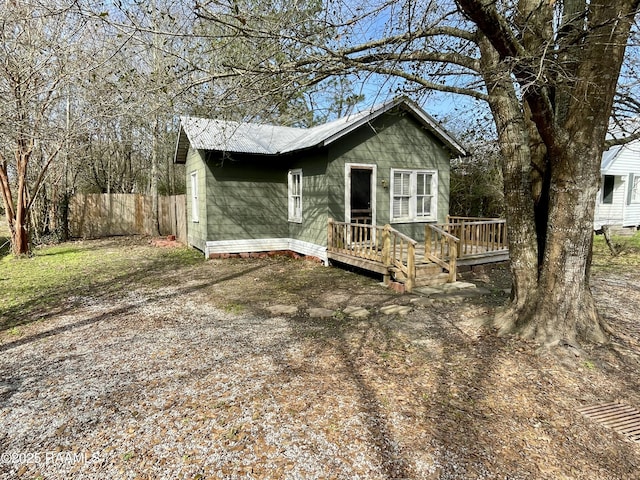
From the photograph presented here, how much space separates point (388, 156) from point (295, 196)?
2.88 m

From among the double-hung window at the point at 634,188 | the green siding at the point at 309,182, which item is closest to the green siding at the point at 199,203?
the green siding at the point at 309,182

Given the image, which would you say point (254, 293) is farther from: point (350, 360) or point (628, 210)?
point (628, 210)

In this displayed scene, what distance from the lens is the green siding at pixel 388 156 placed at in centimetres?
936

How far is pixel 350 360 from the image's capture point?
13.3 ft

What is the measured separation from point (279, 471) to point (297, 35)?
4099 mm

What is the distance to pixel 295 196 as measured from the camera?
435 inches

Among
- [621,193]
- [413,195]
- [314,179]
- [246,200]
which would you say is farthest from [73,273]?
[621,193]

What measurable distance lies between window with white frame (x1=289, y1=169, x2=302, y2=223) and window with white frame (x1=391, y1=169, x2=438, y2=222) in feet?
8.59

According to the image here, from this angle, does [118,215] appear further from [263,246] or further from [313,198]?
[313,198]

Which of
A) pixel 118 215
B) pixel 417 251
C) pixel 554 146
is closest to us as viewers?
pixel 554 146

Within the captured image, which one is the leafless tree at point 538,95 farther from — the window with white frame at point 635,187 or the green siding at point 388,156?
the window with white frame at point 635,187

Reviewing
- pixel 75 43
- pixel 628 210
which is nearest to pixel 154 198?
pixel 75 43

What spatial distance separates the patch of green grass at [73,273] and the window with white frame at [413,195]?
5601 mm

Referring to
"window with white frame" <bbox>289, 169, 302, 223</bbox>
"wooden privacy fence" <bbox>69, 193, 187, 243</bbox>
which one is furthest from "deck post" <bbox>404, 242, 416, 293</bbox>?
"wooden privacy fence" <bbox>69, 193, 187, 243</bbox>
